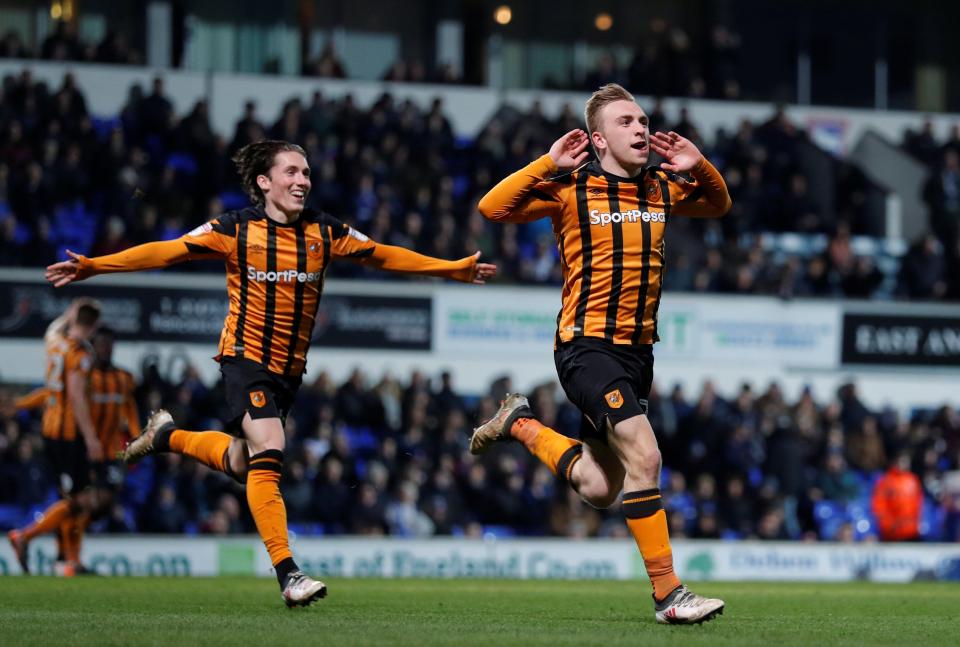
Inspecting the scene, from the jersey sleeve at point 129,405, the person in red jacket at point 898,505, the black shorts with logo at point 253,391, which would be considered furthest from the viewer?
the person in red jacket at point 898,505

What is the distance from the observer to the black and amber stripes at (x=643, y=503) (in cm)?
705

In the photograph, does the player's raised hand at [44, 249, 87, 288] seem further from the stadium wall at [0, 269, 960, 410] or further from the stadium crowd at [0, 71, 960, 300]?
the stadium wall at [0, 269, 960, 410]

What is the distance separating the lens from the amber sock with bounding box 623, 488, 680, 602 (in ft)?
22.9

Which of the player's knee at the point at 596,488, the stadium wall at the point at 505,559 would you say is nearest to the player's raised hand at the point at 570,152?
the player's knee at the point at 596,488

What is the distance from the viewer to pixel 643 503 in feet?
23.1

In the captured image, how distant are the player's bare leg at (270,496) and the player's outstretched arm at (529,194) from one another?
5.45 feet

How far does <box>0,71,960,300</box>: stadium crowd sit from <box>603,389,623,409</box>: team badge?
1160cm

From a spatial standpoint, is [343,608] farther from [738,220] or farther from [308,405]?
[738,220]

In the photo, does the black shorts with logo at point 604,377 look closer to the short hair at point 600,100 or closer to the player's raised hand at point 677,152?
the player's raised hand at point 677,152

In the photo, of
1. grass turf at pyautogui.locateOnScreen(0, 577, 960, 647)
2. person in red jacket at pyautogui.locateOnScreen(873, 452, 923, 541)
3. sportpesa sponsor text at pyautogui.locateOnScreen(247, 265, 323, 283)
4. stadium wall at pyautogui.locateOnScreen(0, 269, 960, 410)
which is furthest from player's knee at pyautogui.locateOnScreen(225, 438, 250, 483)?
person in red jacket at pyautogui.locateOnScreen(873, 452, 923, 541)

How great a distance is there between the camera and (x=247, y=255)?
8289 millimetres

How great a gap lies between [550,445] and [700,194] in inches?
57.6

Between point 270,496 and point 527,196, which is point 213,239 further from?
point 527,196

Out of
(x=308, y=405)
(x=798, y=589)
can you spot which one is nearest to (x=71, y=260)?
(x=798, y=589)
